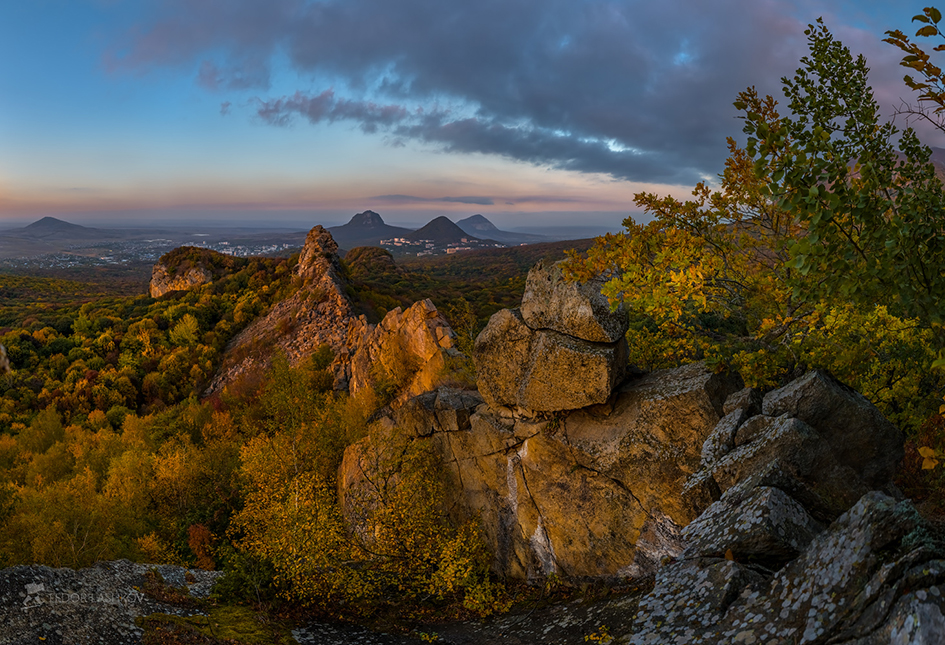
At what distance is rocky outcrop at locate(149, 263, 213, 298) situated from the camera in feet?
289

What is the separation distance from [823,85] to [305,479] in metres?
26.3

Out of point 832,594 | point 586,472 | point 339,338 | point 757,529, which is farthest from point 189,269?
point 832,594

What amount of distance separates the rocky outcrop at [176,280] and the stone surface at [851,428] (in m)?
94.9

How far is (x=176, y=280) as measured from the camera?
90062mm

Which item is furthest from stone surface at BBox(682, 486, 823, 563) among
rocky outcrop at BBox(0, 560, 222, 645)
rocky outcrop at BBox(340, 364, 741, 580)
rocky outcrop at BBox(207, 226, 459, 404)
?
rocky outcrop at BBox(207, 226, 459, 404)

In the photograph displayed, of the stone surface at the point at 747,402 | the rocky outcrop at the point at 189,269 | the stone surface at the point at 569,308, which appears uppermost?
the rocky outcrop at the point at 189,269

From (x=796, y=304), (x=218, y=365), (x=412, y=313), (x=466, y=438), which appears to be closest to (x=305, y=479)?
(x=466, y=438)

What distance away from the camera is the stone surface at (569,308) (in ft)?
56.0

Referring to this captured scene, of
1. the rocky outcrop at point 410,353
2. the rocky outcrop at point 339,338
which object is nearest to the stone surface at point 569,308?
the rocky outcrop at point 410,353

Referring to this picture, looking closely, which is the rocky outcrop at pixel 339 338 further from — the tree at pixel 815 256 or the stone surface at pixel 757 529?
the stone surface at pixel 757 529

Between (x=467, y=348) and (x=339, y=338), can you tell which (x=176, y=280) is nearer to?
(x=339, y=338)

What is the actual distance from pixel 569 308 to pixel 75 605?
2119cm

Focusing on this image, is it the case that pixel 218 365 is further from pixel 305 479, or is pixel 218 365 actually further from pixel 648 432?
pixel 648 432

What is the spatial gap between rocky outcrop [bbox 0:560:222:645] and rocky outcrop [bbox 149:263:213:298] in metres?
76.8
